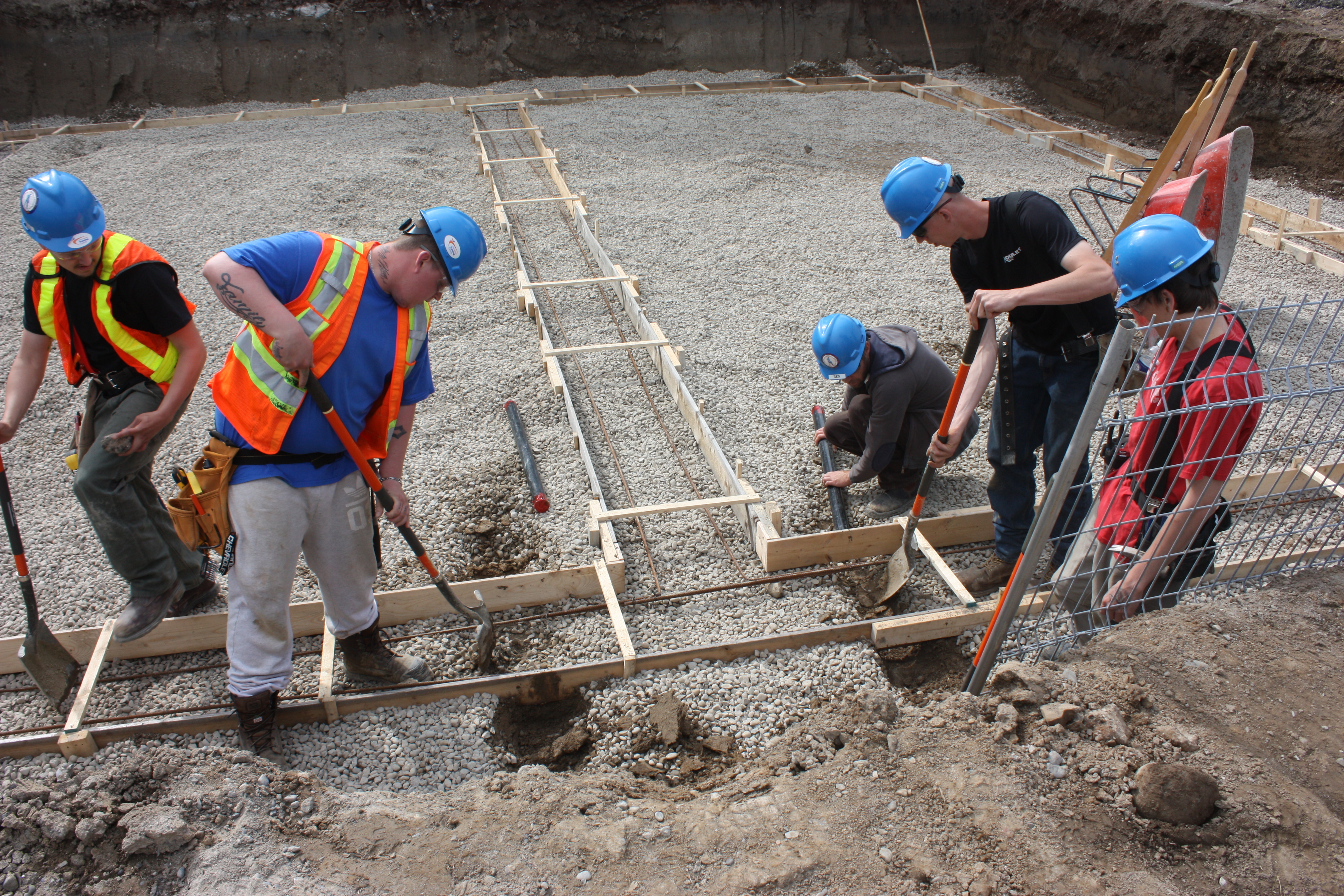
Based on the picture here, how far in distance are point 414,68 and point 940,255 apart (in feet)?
43.5

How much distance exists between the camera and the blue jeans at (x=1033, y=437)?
3.50 m

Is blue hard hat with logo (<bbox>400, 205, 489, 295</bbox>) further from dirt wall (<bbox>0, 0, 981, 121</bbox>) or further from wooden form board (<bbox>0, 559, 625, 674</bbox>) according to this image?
dirt wall (<bbox>0, 0, 981, 121</bbox>)

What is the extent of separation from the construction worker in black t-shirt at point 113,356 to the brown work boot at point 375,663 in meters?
1.03

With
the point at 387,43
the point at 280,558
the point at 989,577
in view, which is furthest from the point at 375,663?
the point at 387,43

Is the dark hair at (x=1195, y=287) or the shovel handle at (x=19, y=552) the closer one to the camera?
the dark hair at (x=1195, y=287)

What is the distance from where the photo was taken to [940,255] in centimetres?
820

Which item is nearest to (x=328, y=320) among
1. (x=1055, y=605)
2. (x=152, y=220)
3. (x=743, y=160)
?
(x=1055, y=605)

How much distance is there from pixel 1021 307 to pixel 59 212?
3.78 metres

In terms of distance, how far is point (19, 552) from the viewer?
3.51 metres

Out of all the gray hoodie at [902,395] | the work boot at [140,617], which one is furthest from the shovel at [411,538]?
the gray hoodie at [902,395]

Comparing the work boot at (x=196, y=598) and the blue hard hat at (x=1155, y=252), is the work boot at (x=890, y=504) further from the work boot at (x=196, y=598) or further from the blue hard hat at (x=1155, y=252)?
the work boot at (x=196, y=598)

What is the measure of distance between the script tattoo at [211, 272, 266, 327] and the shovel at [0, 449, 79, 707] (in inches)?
69.5

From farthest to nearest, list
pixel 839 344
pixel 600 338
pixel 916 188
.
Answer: pixel 600 338, pixel 839 344, pixel 916 188

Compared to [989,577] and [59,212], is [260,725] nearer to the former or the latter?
[59,212]
